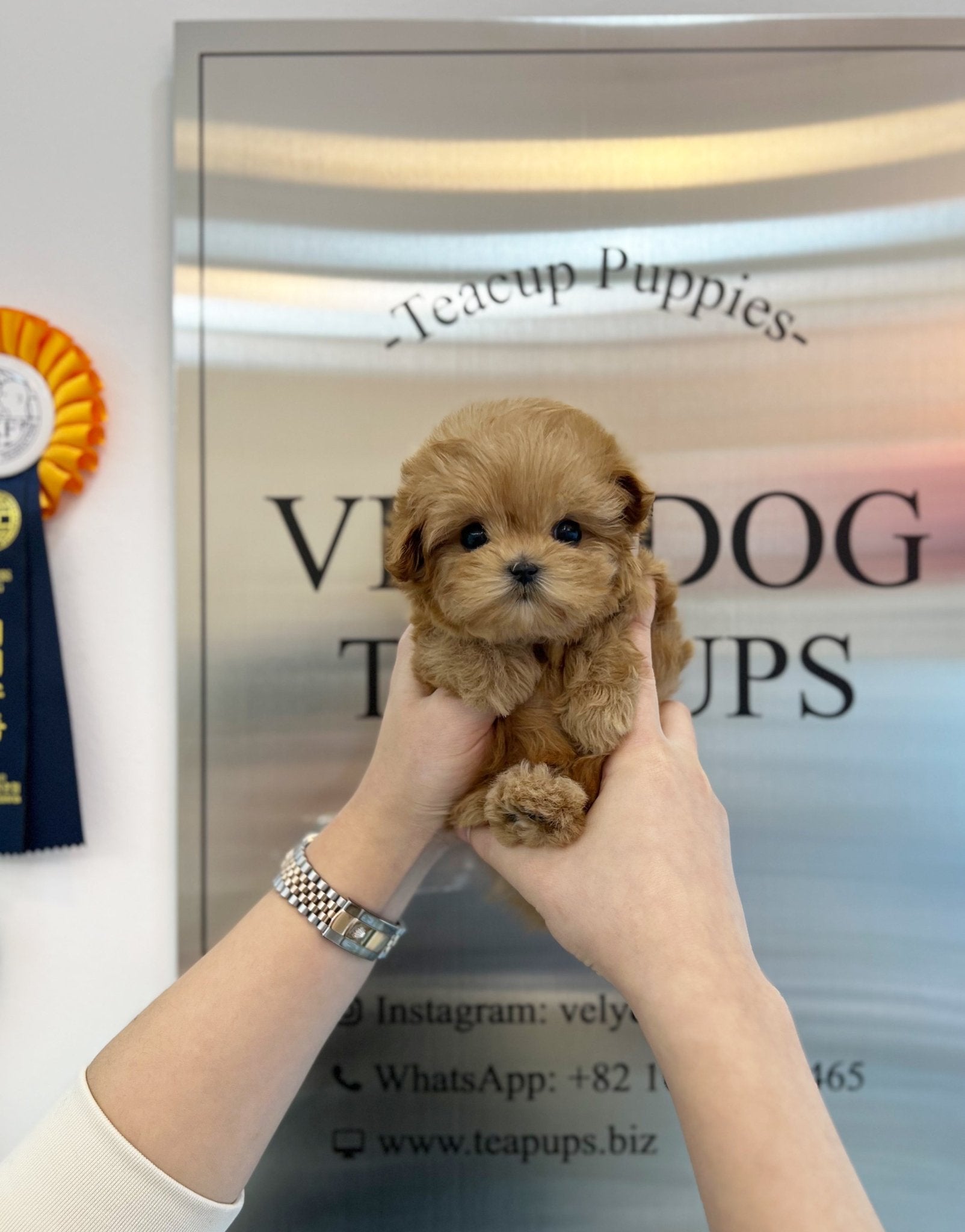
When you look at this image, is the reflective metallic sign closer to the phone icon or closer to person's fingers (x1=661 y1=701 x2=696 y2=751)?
the phone icon

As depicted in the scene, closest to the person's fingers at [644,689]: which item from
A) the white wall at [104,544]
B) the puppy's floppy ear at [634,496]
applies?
the puppy's floppy ear at [634,496]

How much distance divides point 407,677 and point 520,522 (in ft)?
0.90

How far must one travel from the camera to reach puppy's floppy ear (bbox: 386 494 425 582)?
732mm

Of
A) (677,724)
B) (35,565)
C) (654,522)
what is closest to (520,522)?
(677,724)

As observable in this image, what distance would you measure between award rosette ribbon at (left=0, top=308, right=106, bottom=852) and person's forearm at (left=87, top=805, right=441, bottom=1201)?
51 cm

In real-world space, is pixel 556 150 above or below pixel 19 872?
above

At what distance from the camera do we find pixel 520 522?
69 centimetres

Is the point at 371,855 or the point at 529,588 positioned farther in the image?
the point at 371,855

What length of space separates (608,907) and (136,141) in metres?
1.34

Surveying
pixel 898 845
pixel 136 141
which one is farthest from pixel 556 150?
pixel 898 845

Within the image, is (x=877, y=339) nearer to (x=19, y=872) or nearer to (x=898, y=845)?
(x=898, y=845)

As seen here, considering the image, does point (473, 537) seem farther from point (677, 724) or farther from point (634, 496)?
point (677, 724)

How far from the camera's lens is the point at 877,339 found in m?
1.22

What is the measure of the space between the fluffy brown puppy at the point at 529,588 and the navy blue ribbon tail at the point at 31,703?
72 cm
